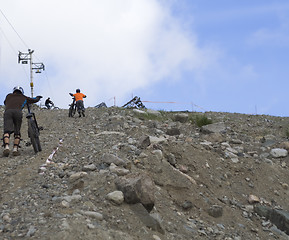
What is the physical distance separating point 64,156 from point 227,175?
4.07m

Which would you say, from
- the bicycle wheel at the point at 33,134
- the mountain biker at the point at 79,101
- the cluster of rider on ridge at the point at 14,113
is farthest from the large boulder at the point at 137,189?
the mountain biker at the point at 79,101

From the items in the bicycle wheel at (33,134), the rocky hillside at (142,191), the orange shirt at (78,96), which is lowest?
the rocky hillside at (142,191)

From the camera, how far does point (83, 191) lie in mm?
5367

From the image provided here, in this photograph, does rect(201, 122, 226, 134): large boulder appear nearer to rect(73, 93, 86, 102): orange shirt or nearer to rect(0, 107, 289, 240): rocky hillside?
rect(0, 107, 289, 240): rocky hillside

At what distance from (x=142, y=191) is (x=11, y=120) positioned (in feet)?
16.4

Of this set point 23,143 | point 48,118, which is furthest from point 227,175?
point 48,118

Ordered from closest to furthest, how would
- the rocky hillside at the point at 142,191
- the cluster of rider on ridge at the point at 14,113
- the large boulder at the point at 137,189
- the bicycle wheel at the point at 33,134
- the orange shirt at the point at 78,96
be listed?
the rocky hillside at the point at 142,191 → the large boulder at the point at 137,189 → the bicycle wheel at the point at 33,134 → the cluster of rider on ridge at the point at 14,113 → the orange shirt at the point at 78,96

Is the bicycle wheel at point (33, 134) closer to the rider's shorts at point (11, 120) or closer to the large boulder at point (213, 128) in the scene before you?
the rider's shorts at point (11, 120)

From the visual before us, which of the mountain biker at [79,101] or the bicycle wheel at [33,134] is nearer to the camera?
the bicycle wheel at [33,134]

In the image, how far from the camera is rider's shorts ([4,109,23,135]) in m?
8.62

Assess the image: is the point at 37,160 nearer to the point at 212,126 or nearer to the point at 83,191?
the point at 83,191

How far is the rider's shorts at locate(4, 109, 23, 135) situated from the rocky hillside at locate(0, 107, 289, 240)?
724 millimetres

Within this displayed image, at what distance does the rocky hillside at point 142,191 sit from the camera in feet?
14.6

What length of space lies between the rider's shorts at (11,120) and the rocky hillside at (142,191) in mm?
724
